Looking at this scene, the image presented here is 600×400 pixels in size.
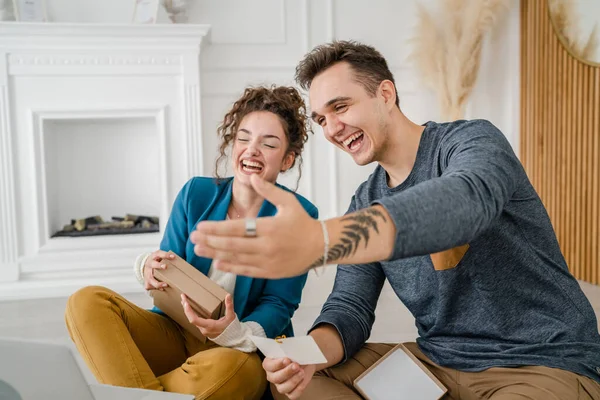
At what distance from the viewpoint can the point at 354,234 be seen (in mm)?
790

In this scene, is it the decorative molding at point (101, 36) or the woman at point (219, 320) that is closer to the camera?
the woman at point (219, 320)

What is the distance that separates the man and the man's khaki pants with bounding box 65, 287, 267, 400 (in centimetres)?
21

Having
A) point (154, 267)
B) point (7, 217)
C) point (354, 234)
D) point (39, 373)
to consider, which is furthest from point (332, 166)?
point (39, 373)

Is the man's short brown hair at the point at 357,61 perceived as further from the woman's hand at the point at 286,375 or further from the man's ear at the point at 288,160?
the woman's hand at the point at 286,375

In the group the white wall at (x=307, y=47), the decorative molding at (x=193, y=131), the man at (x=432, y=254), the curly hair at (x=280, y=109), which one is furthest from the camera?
the white wall at (x=307, y=47)

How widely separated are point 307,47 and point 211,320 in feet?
9.84

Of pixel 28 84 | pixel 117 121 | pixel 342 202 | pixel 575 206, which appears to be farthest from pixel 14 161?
pixel 575 206

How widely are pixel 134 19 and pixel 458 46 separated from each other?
87.4 inches

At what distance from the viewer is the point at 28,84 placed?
3523 mm

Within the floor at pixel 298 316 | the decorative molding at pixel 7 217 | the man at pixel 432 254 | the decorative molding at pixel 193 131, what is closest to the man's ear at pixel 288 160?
the man at pixel 432 254

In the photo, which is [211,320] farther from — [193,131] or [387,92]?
[193,131]

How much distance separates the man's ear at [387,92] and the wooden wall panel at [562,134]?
7.51 feet

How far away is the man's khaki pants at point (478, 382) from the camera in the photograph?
3.76 feet

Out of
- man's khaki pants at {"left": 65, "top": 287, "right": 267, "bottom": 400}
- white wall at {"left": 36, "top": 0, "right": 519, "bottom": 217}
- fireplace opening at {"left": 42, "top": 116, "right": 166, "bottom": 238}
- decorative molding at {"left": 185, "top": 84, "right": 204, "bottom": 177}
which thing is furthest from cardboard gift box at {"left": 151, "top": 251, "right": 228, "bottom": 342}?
white wall at {"left": 36, "top": 0, "right": 519, "bottom": 217}
